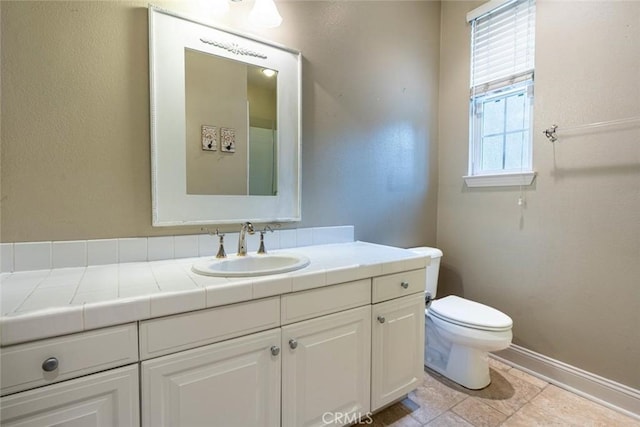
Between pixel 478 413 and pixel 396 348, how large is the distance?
1.92ft

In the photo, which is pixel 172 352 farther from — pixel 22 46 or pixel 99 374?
pixel 22 46

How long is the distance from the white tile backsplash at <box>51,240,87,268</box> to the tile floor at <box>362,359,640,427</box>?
59.7 inches

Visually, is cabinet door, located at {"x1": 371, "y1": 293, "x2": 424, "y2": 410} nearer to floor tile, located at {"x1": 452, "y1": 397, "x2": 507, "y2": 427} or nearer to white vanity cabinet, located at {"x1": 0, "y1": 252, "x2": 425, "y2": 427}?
white vanity cabinet, located at {"x1": 0, "y1": 252, "x2": 425, "y2": 427}

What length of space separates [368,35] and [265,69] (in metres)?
0.83

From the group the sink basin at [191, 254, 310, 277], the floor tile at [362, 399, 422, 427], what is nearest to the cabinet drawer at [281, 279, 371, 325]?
the sink basin at [191, 254, 310, 277]

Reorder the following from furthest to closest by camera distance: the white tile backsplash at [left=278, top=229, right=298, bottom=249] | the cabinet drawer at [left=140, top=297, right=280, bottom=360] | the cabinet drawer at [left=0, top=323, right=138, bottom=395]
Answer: the white tile backsplash at [left=278, top=229, right=298, bottom=249], the cabinet drawer at [left=140, top=297, right=280, bottom=360], the cabinet drawer at [left=0, top=323, right=138, bottom=395]

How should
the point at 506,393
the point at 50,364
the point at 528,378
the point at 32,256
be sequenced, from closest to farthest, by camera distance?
1. the point at 50,364
2. the point at 32,256
3. the point at 506,393
4. the point at 528,378

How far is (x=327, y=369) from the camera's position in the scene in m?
1.25

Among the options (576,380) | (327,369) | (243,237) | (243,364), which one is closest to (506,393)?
(576,380)

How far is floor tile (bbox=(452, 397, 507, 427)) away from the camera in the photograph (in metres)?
1.49

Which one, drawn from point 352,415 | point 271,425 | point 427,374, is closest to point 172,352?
point 271,425

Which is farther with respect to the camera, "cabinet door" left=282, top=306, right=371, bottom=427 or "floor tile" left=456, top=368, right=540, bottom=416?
"floor tile" left=456, top=368, right=540, bottom=416

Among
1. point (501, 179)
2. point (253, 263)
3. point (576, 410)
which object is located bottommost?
point (576, 410)

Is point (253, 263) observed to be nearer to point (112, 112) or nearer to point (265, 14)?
point (112, 112)
